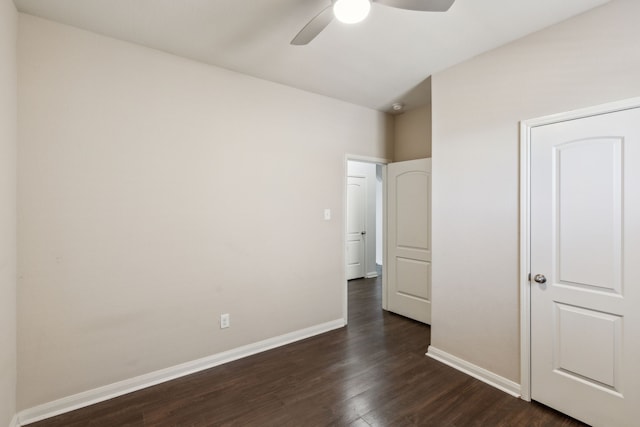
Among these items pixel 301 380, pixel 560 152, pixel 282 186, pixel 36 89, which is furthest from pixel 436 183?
pixel 36 89

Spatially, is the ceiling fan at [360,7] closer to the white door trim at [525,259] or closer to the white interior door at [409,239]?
the white door trim at [525,259]

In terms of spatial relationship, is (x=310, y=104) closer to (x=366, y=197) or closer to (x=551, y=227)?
(x=551, y=227)

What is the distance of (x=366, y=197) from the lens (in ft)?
19.5

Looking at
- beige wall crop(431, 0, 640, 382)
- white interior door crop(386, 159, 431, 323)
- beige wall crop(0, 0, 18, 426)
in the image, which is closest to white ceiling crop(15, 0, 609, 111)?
beige wall crop(431, 0, 640, 382)

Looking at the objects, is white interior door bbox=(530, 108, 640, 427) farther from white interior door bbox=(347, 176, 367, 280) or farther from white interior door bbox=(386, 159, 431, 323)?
white interior door bbox=(347, 176, 367, 280)

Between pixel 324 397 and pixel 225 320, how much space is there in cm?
113

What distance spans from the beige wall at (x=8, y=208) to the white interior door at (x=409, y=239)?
361 cm

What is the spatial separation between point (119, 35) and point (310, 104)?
1.78 m

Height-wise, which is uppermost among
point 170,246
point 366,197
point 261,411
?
point 366,197

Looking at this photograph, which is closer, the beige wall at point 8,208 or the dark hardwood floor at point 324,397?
the beige wall at point 8,208

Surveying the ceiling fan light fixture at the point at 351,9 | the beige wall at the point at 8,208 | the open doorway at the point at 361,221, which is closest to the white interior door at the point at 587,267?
the ceiling fan light fixture at the point at 351,9

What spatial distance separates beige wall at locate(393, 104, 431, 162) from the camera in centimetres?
376

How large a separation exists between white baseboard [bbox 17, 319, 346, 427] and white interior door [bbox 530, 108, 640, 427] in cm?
220

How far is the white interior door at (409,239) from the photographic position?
11.9ft
